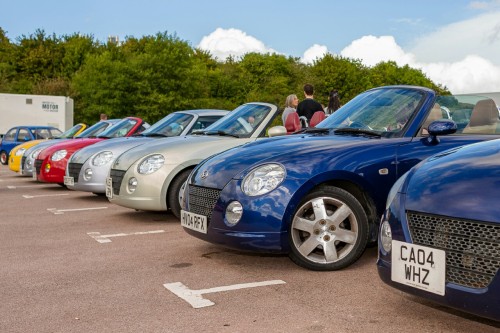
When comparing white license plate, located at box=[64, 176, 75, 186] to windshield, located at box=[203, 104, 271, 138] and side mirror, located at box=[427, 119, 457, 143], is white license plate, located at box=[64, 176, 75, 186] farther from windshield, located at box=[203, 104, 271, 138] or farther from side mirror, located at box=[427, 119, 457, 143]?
side mirror, located at box=[427, 119, 457, 143]

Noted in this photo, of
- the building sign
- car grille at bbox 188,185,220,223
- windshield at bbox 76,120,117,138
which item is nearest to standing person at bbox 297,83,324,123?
windshield at bbox 76,120,117,138

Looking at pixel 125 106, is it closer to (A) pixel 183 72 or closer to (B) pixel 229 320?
(A) pixel 183 72

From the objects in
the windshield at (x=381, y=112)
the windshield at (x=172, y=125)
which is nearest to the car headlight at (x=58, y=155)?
the windshield at (x=172, y=125)

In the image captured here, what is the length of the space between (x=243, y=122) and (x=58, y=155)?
208 inches

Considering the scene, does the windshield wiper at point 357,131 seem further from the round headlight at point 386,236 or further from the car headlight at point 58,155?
the car headlight at point 58,155

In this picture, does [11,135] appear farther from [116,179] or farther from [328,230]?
[328,230]

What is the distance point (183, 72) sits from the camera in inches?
2254

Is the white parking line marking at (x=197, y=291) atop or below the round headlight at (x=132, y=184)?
below

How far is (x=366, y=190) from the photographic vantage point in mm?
4910

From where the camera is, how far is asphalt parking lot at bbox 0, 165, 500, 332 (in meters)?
3.68

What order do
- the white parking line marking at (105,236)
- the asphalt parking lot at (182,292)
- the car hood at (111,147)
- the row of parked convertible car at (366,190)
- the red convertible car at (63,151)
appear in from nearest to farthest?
1. the row of parked convertible car at (366,190)
2. the asphalt parking lot at (182,292)
3. the white parking line marking at (105,236)
4. the car hood at (111,147)
5. the red convertible car at (63,151)

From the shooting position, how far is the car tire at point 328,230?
471cm

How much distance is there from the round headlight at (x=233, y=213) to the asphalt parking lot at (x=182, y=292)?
1.46 feet

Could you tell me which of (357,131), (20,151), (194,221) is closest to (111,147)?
(194,221)
